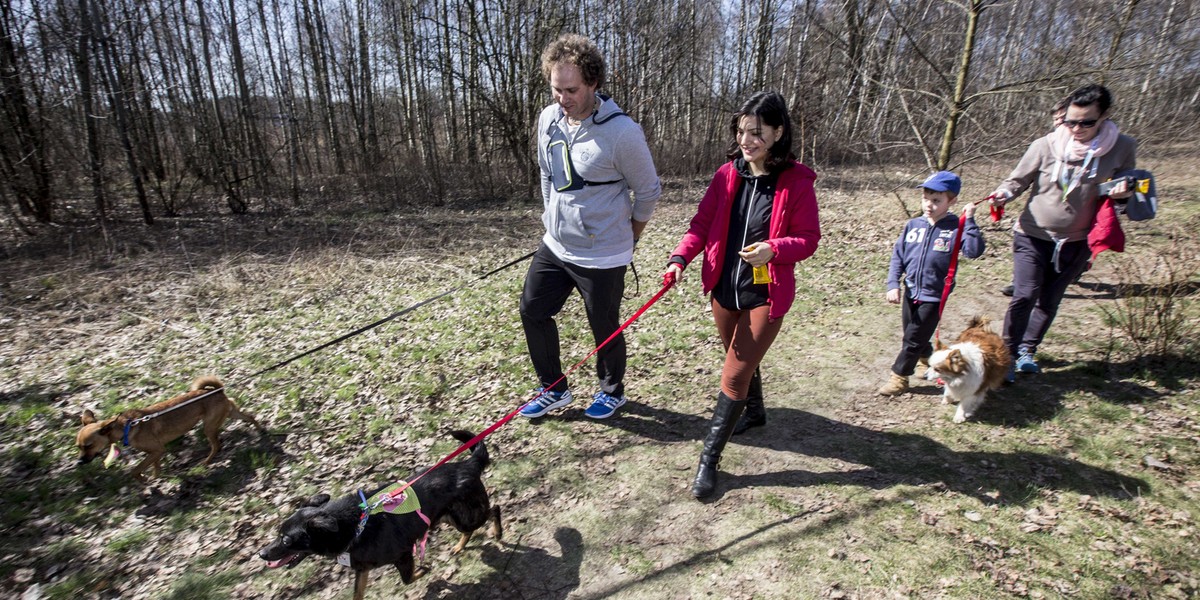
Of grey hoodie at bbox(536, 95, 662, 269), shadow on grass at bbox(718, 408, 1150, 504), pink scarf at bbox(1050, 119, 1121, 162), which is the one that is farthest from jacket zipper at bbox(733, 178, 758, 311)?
pink scarf at bbox(1050, 119, 1121, 162)

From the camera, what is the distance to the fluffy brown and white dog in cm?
375

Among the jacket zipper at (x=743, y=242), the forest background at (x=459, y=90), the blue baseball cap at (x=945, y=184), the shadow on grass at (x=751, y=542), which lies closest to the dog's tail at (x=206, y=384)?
the shadow on grass at (x=751, y=542)

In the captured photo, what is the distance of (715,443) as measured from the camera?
327cm

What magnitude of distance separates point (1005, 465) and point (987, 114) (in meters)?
10.5

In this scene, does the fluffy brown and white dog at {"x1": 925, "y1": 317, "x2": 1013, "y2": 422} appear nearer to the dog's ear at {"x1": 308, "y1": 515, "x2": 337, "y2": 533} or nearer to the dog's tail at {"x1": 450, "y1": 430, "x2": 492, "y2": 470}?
the dog's tail at {"x1": 450, "y1": 430, "x2": 492, "y2": 470}

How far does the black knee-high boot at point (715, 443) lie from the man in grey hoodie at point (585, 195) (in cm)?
97

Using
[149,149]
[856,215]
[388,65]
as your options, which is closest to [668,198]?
[856,215]

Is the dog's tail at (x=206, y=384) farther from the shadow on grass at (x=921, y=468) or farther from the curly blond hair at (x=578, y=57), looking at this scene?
the shadow on grass at (x=921, y=468)

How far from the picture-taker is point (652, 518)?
321cm

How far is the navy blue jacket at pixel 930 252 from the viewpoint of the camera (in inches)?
148

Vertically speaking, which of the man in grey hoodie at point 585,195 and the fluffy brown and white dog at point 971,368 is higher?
the man in grey hoodie at point 585,195

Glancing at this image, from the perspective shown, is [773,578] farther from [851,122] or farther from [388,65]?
[388,65]

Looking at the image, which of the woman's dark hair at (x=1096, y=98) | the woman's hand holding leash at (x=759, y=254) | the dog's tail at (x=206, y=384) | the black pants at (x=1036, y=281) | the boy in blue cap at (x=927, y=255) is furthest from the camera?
the dog's tail at (x=206, y=384)

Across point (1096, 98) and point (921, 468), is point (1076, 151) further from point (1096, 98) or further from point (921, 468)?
point (921, 468)
